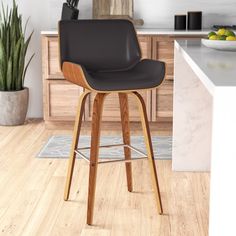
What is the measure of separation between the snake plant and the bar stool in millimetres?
1819

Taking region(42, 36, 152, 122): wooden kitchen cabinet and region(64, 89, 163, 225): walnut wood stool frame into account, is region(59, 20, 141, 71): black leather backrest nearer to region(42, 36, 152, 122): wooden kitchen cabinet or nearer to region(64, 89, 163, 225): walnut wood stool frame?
region(64, 89, 163, 225): walnut wood stool frame

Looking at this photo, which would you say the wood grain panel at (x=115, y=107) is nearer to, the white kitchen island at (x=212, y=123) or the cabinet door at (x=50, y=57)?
the cabinet door at (x=50, y=57)

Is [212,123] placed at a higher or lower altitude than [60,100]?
higher

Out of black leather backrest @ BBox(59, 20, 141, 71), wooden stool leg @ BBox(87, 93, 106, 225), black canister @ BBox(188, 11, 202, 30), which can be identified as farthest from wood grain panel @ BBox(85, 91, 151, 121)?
wooden stool leg @ BBox(87, 93, 106, 225)

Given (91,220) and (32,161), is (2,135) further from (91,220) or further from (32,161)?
(91,220)

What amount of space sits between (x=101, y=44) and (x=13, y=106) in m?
1.96

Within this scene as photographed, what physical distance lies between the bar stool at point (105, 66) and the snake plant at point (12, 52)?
1.82 metres

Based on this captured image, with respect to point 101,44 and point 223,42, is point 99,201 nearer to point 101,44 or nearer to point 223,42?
point 101,44

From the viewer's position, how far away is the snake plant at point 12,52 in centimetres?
490

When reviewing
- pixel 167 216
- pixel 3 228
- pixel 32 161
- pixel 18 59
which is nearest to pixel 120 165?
pixel 32 161

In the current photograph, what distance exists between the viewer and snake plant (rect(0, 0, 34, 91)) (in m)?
4.90

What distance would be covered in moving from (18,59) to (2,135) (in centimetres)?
66

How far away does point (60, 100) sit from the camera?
194 inches

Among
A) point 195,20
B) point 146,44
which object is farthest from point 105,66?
point 195,20
